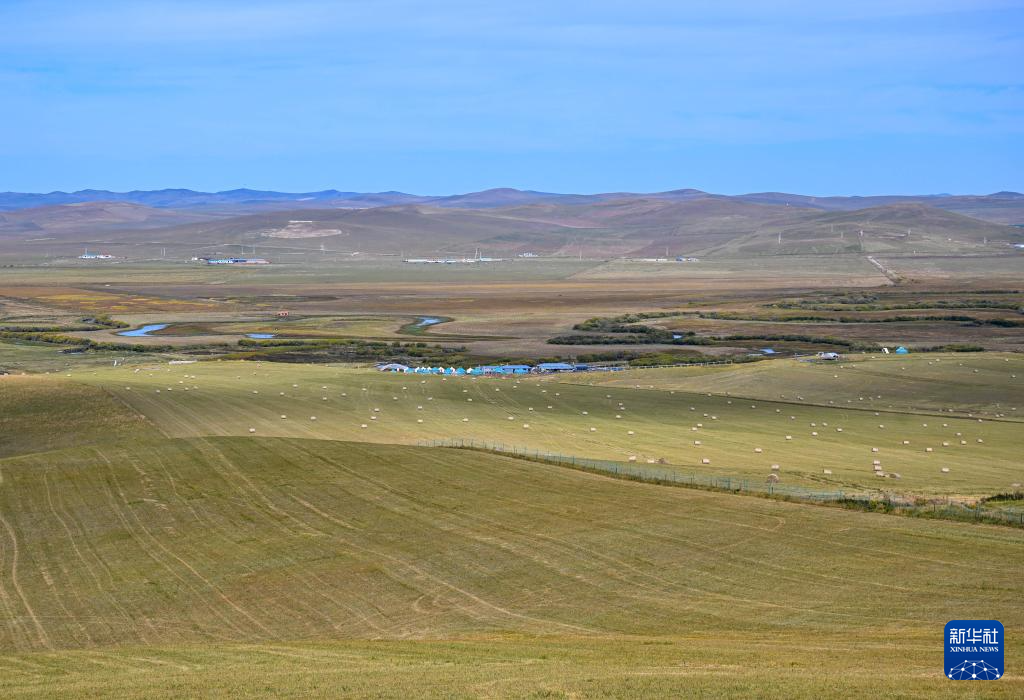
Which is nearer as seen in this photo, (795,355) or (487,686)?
(487,686)

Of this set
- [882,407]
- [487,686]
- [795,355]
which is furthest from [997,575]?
[795,355]

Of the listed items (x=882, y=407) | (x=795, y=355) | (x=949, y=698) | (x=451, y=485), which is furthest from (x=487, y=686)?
(x=795, y=355)

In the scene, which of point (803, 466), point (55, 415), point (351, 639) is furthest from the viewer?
point (55, 415)

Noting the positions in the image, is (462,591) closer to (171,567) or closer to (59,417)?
(171,567)

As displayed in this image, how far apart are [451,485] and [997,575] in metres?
16.3

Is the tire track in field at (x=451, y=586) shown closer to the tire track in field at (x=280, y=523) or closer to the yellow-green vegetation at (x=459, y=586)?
the yellow-green vegetation at (x=459, y=586)

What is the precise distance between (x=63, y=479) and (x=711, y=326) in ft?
271

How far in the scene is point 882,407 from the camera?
5806 centimetres

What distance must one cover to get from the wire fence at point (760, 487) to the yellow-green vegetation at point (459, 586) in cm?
109

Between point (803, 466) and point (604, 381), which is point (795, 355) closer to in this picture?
point (604, 381)

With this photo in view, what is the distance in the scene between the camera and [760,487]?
34.8 m

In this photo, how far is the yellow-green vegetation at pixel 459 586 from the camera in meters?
17.8

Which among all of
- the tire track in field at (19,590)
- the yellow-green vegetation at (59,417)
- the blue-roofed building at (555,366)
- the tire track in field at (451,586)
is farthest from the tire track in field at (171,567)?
the blue-roofed building at (555,366)

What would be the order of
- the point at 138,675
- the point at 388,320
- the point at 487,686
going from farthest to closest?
the point at 388,320, the point at 138,675, the point at 487,686
